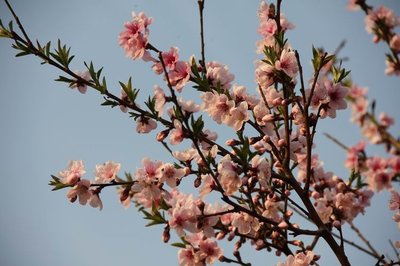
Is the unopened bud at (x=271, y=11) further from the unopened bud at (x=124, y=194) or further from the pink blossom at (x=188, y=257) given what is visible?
the pink blossom at (x=188, y=257)

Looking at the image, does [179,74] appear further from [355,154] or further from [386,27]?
[386,27]

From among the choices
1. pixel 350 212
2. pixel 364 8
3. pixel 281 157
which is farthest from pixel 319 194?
pixel 364 8

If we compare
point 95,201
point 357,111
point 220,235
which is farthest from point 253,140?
point 95,201

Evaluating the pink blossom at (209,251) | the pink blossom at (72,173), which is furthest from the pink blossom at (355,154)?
the pink blossom at (72,173)

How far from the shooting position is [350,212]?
343cm

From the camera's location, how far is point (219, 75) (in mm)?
2898

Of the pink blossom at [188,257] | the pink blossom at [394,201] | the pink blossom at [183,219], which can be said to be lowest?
the pink blossom at [188,257]

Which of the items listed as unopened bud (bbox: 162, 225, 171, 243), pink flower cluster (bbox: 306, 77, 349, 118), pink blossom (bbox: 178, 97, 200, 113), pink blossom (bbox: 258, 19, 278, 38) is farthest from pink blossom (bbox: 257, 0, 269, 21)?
unopened bud (bbox: 162, 225, 171, 243)

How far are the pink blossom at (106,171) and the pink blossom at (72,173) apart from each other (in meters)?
0.13

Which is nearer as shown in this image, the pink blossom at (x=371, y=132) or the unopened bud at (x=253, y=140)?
the pink blossom at (x=371, y=132)

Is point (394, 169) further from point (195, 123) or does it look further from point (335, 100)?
point (195, 123)

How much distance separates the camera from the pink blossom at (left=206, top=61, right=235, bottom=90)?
2861 millimetres

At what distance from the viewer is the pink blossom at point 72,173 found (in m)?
2.63

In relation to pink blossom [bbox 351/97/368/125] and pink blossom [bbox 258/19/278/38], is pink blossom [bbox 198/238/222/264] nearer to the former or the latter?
pink blossom [bbox 351/97/368/125]
